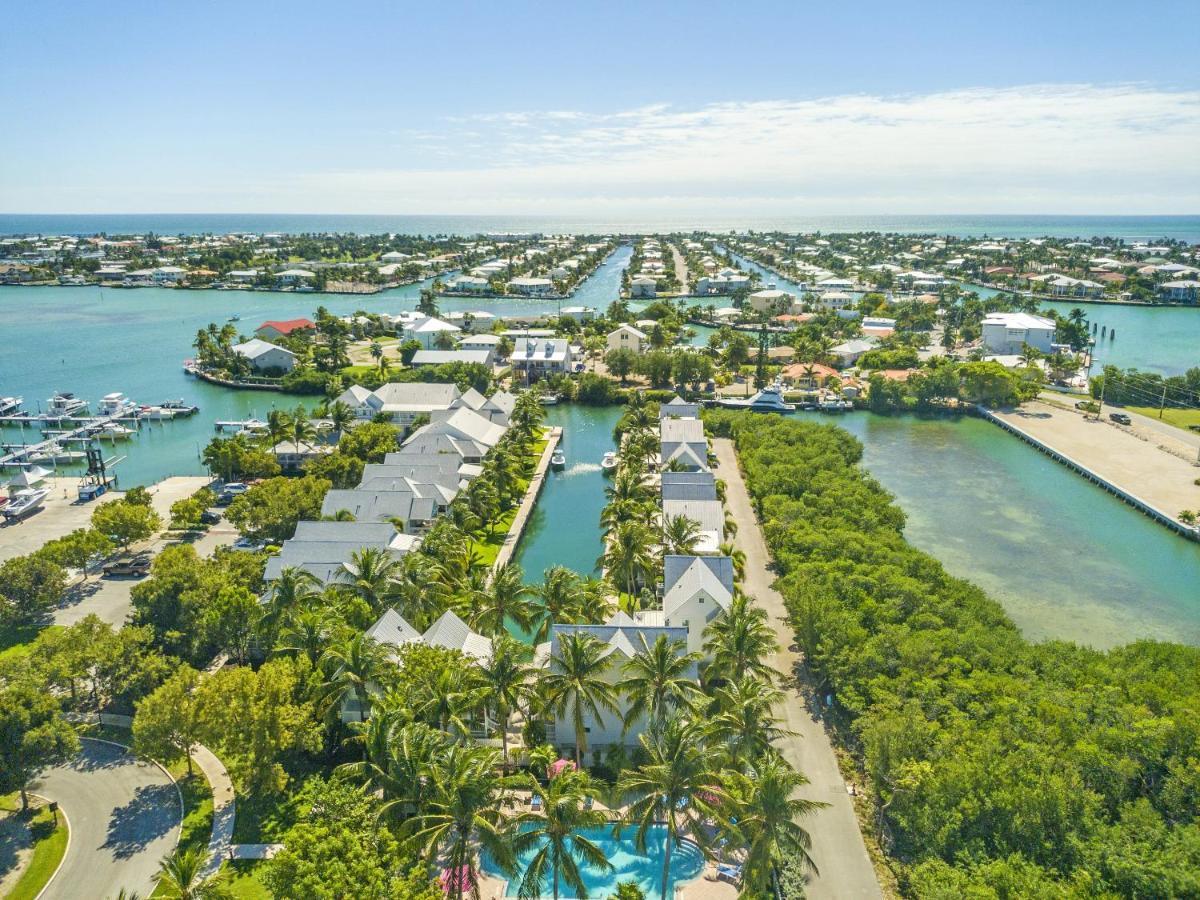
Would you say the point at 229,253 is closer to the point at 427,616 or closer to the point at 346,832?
the point at 427,616

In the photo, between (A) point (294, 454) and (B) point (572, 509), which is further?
(A) point (294, 454)

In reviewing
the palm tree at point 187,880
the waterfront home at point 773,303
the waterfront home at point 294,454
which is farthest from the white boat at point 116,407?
the waterfront home at point 773,303

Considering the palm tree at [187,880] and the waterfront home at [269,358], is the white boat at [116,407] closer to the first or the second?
the waterfront home at [269,358]

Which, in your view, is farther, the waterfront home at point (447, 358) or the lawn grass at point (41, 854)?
the waterfront home at point (447, 358)

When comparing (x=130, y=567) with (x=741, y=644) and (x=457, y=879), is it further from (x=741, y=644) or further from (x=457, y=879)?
(x=741, y=644)

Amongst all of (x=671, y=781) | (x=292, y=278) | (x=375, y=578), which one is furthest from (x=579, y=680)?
(x=292, y=278)

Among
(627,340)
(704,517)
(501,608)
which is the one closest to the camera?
(501,608)

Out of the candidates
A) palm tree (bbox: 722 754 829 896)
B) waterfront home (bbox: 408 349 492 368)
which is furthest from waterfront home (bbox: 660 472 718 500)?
waterfront home (bbox: 408 349 492 368)

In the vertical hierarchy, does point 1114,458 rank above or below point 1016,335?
below
